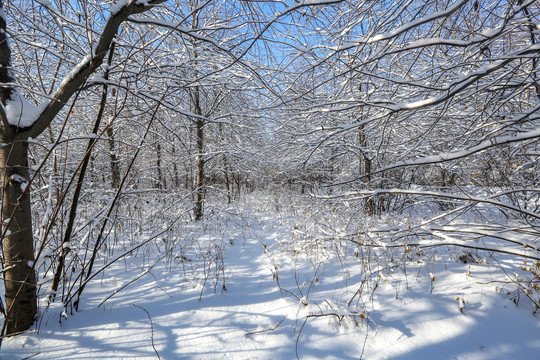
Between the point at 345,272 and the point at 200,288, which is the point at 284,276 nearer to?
the point at 345,272

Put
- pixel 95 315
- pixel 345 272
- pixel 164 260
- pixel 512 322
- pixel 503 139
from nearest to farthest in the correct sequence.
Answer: pixel 503 139
pixel 512 322
pixel 95 315
pixel 345 272
pixel 164 260

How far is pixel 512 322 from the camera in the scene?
1628 millimetres

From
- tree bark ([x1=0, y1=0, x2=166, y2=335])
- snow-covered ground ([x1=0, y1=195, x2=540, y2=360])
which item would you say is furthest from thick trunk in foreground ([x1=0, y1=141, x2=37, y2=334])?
snow-covered ground ([x1=0, y1=195, x2=540, y2=360])

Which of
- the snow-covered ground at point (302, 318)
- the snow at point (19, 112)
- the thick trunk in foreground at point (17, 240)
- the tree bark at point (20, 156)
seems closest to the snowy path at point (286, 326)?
the snow-covered ground at point (302, 318)

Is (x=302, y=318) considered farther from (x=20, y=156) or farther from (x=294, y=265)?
(x=20, y=156)

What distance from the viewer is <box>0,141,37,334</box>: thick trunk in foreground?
5.03 ft

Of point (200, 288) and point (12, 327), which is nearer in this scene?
point (12, 327)

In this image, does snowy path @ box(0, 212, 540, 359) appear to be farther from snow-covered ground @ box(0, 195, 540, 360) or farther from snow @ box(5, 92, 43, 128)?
snow @ box(5, 92, 43, 128)

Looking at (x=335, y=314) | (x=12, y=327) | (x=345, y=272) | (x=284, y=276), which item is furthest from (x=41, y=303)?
(x=345, y=272)

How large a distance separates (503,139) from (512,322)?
1297 mm

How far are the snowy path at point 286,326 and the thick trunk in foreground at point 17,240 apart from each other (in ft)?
0.50

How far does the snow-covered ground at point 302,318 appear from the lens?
1.53m

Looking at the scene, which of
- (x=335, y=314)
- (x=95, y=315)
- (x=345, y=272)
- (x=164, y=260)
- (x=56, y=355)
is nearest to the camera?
(x=56, y=355)

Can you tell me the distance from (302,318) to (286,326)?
0.15 m
